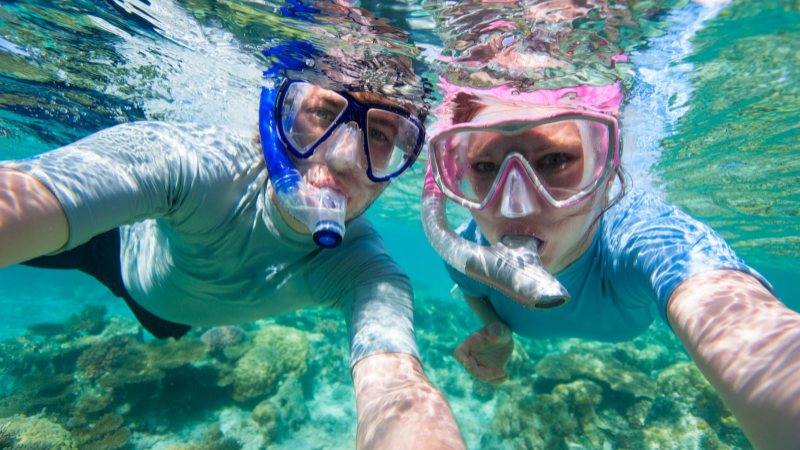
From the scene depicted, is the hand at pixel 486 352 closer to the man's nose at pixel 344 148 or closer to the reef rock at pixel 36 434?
the man's nose at pixel 344 148

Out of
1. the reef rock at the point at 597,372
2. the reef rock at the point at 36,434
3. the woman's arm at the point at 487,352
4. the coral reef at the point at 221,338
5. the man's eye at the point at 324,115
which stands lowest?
the coral reef at the point at 221,338

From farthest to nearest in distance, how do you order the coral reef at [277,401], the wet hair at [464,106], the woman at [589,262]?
the coral reef at [277,401]
the wet hair at [464,106]
the woman at [589,262]

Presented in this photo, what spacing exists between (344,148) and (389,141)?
78 centimetres

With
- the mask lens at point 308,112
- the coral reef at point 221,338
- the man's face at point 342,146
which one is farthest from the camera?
the coral reef at point 221,338

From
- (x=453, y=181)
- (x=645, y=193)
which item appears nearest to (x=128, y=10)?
(x=453, y=181)

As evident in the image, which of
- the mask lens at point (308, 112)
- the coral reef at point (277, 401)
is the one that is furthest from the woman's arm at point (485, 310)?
the coral reef at point (277, 401)

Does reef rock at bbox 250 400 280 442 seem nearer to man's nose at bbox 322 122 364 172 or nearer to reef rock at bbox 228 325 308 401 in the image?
reef rock at bbox 228 325 308 401

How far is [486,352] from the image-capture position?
3822 millimetres

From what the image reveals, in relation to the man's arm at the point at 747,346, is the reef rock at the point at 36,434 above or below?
below

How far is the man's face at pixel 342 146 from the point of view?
3.01 meters

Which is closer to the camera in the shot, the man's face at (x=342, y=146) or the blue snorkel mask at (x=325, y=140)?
the blue snorkel mask at (x=325, y=140)

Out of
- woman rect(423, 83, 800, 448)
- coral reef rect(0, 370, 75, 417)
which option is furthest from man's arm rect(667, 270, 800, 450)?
coral reef rect(0, 370, 75, 417)

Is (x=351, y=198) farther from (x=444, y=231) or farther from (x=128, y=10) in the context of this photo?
(x=128, y=10)

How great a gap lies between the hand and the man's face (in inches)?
76.5
